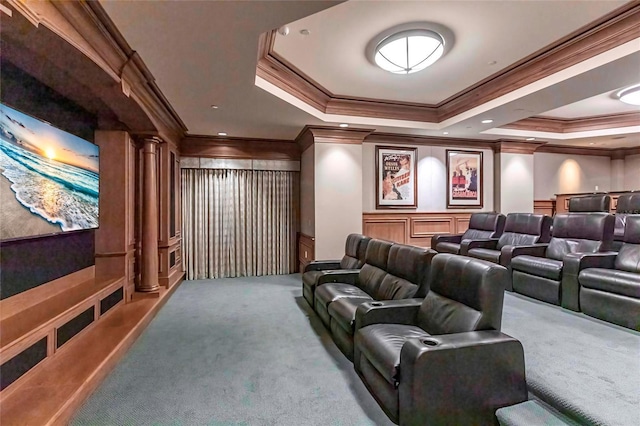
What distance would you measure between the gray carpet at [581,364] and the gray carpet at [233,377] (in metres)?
1.14

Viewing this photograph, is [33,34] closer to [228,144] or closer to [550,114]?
[228,144]

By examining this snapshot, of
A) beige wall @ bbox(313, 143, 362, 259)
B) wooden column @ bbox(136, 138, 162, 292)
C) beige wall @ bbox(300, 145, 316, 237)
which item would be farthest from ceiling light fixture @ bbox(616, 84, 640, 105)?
wooden column @ bbox(136, 138, 162, 292)

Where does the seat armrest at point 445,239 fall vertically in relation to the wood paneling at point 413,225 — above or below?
below

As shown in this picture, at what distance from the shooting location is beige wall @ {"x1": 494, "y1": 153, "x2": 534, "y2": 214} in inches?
270

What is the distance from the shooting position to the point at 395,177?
248 inches

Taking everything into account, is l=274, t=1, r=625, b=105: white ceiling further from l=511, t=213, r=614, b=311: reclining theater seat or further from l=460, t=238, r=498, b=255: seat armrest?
l=460, t=238, r=498, b=255: seat armrest

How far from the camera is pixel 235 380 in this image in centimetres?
245

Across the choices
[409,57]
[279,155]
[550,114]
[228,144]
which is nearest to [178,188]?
[228,144]

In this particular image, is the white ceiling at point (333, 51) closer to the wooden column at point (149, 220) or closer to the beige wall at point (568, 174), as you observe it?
the wooden column at point (149, 220)

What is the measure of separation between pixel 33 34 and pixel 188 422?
2.59 meters

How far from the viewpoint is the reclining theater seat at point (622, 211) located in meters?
4.11

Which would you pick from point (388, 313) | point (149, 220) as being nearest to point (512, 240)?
point (388, 313)

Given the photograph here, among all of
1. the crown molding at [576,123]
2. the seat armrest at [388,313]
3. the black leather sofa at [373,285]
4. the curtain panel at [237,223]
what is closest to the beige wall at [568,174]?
the crown molding at [576,123]

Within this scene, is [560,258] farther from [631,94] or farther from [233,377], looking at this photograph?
[233,377]
